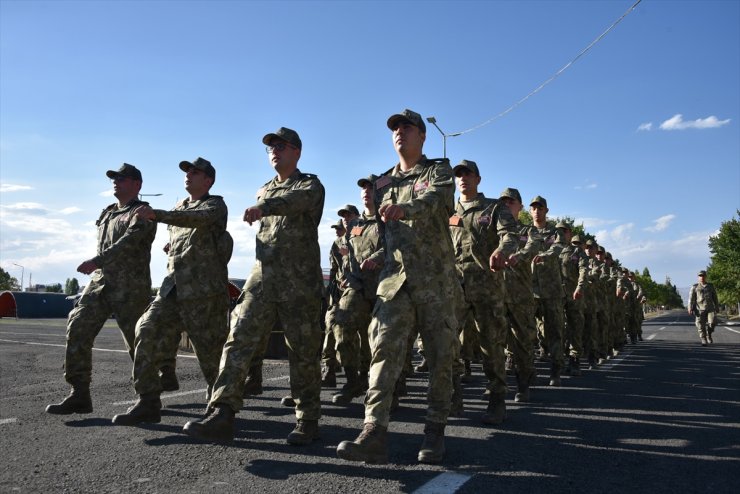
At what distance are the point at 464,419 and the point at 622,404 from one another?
2.16 meters

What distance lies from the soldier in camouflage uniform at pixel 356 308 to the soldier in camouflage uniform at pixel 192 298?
1.74 metres

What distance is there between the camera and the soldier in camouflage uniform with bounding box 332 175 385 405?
22.6ft

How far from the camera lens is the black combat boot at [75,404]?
18.6 ft

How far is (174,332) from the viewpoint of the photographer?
5.43 meters

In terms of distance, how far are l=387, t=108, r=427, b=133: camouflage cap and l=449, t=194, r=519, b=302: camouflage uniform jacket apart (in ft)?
5.65

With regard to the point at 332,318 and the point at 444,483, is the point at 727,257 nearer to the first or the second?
the point at 332,318

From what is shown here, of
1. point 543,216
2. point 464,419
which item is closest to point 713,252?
point 543,216

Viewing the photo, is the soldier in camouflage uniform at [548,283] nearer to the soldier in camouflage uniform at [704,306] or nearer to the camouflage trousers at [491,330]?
the camouflage trousers at [491,330]

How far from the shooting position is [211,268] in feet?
18.0

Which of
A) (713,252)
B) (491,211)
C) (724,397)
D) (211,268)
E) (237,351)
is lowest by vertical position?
(724,397)

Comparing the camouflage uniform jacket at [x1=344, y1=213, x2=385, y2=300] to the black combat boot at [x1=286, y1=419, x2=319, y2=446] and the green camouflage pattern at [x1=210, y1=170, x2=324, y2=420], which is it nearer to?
→ the green camouflage pattern at [x1=210, y1=170, x2=324, y2=420]

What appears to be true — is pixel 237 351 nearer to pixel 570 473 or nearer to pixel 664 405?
pixel 570 473

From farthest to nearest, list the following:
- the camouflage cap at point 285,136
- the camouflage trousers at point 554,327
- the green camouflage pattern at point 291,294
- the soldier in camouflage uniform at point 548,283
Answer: the soldier in camouflage uniform at point 548,283, the camouflage trousers at point 554,327, the camouflage cap at point 285,136, the green camouflage pattern at point 291,294

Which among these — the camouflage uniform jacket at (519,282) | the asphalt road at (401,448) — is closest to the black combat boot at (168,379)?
the asphalt road at (401,448)
